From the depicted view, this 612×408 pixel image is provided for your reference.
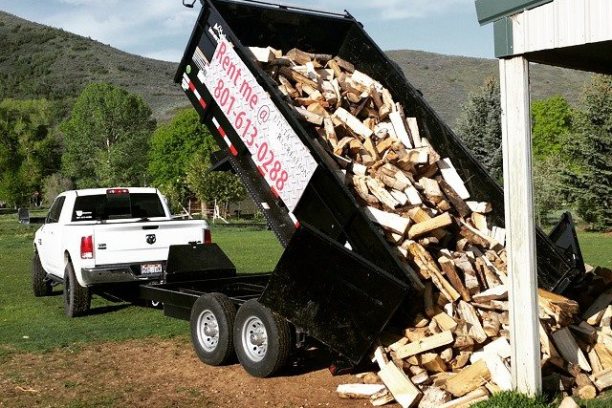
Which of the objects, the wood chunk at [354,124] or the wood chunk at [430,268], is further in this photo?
the wood chunk at [354,124]

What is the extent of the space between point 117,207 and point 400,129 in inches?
225

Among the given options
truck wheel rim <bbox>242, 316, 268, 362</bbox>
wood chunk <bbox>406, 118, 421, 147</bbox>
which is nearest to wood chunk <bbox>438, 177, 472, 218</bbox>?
wood chunk <bbox>406, 118, 421, 147</bbox>

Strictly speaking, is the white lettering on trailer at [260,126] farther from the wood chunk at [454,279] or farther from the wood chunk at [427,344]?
the wood chunk at [427,344]

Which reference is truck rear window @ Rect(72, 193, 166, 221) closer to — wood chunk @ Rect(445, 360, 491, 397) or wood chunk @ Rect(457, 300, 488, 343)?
wood chunk @ Rect(457, 300, 488, 343)

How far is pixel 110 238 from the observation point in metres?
10.4

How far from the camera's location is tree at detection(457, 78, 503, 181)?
49.5 m

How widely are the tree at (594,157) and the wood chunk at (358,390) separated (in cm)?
3436

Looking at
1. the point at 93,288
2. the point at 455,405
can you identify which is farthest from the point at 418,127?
the point at 93,288

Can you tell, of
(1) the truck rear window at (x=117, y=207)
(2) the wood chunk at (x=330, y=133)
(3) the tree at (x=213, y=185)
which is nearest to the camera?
(2) the wood chunk at (x=330, y=133)

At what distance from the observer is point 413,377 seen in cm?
631

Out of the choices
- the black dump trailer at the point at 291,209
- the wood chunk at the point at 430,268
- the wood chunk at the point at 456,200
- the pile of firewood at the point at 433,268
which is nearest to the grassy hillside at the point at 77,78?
the black dump trailer at the point at 291,209

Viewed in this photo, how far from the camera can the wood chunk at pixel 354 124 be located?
26.3 feet

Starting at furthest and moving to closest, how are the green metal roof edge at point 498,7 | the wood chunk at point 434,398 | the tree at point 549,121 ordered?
the tree at point 549,121, the wood chunk at point 434,398, the green metal roof edge at point 498,7

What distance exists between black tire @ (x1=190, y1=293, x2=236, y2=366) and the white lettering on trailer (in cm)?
126
